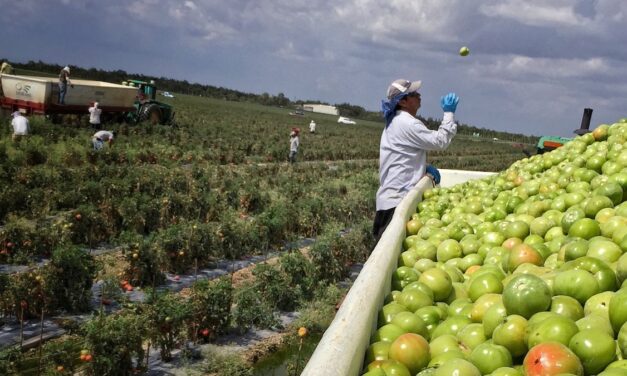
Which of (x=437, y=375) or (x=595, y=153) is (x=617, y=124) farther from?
(x=437, y=375)

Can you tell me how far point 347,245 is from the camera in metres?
9.53

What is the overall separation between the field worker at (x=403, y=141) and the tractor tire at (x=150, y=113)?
76.9 ft

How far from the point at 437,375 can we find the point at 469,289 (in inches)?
43.6

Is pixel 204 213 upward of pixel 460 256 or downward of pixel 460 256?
downward

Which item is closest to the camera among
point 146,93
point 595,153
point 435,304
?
point 435,304

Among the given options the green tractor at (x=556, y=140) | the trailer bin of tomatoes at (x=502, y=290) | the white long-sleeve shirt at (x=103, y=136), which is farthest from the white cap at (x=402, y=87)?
the white long-sleeve shirt at (x=103, y=136)

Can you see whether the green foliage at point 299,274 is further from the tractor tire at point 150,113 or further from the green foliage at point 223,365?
the tractor tire at point 150,113

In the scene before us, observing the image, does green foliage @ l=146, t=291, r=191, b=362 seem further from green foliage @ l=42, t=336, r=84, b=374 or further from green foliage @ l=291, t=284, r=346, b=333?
green foliage @ l=291, t=284, r=346, b=333

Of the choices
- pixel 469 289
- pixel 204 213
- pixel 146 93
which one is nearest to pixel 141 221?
pixel 204 213

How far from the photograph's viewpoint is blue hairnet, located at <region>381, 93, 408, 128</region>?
17.7ft

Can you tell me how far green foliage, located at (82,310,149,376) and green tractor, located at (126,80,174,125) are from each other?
2269 cm

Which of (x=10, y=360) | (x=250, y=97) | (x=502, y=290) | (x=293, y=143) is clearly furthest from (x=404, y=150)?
(x=250, y=97)

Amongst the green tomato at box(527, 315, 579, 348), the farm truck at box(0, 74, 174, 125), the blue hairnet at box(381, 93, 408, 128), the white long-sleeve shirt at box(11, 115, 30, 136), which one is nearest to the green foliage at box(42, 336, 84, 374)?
the blue hairnet at box(381, 93, 408, 128)

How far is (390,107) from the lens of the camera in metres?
5.52
